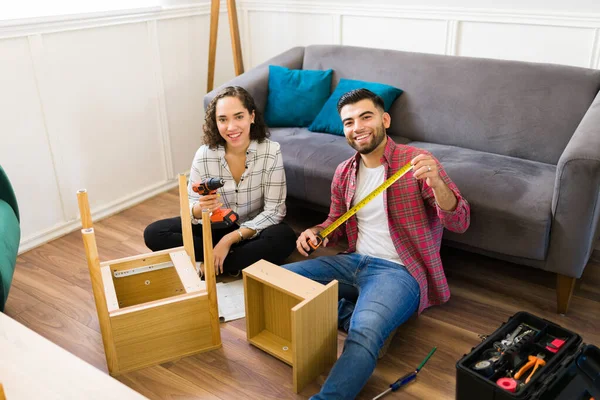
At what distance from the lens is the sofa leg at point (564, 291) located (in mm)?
2115

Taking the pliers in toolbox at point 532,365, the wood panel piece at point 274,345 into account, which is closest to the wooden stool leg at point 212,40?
the wood panel piece at point 274,345

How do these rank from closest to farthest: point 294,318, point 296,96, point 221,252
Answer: point 294,318 < point 221,252 < point 296,96

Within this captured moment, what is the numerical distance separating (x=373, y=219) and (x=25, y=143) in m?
1.69

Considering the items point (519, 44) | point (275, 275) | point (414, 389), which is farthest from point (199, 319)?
point (519, 44)

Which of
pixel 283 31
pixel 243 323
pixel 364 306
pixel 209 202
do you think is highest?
pixel 283 31

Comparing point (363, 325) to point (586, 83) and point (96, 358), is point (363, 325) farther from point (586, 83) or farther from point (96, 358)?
point (586, 83)

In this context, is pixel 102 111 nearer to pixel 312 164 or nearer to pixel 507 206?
pixel 312 164

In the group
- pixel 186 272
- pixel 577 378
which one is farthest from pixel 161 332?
pixel 577 378

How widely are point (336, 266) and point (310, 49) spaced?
163 centimetres

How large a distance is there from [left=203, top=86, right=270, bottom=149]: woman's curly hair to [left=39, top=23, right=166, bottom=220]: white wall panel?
0.90 m

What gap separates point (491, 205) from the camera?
7.08ft

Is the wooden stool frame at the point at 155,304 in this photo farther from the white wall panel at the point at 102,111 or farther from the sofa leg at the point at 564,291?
the sofa leg at the point at 564,291

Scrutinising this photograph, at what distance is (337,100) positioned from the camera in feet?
9.61

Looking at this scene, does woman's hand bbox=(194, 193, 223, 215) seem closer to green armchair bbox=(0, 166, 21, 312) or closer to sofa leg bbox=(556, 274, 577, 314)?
green armchair bbox=(0, 166, 21, 312)
